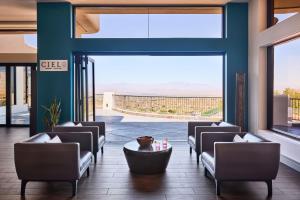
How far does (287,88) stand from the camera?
5.70 metres

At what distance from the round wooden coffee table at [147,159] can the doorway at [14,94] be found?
258 inches

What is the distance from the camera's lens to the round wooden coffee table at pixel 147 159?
14.9 ft

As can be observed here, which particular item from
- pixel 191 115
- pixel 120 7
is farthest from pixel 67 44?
pixel 191 115

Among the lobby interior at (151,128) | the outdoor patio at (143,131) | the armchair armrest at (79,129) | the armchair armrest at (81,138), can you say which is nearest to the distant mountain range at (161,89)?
the outdoor patio at (143,131)

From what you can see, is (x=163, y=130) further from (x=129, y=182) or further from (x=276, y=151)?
(x=276, y=151)

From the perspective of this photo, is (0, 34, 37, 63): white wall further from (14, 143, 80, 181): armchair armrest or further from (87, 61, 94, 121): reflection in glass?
(14, 143, 80, 181): armchair armrest

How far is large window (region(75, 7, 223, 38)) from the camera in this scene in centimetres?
717

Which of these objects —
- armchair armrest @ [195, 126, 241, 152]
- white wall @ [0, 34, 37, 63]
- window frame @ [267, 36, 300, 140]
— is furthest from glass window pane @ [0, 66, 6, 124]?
window frame @ [267, 36, 300, 140]

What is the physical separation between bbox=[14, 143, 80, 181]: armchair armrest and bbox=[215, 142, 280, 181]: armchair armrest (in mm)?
1824

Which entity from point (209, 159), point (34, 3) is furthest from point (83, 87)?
point (209, 159)

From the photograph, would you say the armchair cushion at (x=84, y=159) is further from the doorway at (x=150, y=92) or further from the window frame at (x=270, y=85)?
the window frame at (x=270, y=85)

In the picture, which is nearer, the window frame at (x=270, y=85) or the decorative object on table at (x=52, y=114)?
the window frame at (x=270, y=85)

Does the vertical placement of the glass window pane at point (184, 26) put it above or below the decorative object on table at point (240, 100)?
above

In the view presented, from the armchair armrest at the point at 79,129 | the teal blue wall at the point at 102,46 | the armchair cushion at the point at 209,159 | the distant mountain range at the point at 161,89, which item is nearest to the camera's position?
the armchair cushion at the point at 209,159
